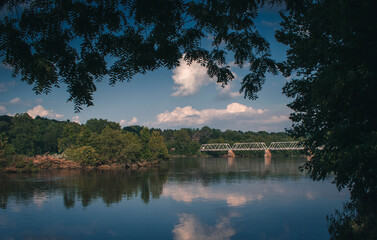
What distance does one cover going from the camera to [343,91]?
7.26 metres

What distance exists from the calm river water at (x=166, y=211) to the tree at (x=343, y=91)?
5.57m

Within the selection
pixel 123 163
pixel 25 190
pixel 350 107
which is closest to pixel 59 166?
pixel 123 163

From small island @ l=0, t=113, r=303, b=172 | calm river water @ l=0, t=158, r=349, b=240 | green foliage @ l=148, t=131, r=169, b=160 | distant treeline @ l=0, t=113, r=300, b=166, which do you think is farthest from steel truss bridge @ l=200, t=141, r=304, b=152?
calm river water @ l=0, t=158, r=349, b=240

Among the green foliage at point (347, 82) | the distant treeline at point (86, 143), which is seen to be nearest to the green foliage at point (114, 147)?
the distant treeline at point (86, 143)

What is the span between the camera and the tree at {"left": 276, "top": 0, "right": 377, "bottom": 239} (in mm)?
6199

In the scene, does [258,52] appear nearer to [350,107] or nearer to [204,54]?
[204,54]

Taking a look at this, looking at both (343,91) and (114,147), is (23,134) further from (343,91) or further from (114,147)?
(343,91)

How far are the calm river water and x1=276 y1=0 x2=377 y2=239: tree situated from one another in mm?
5567

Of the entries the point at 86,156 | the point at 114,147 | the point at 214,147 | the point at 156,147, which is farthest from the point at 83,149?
the point at 214,147

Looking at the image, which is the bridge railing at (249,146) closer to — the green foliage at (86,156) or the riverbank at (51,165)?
the riverbank at (51,165)

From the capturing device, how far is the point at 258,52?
251 inches

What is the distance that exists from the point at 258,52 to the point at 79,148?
61448mm

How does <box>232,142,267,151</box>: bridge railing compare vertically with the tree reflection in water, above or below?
above

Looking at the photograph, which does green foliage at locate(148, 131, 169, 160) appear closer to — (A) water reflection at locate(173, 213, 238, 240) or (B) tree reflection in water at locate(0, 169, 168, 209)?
(B) tree reflection in water at locate(0, 169, 168, 209)
